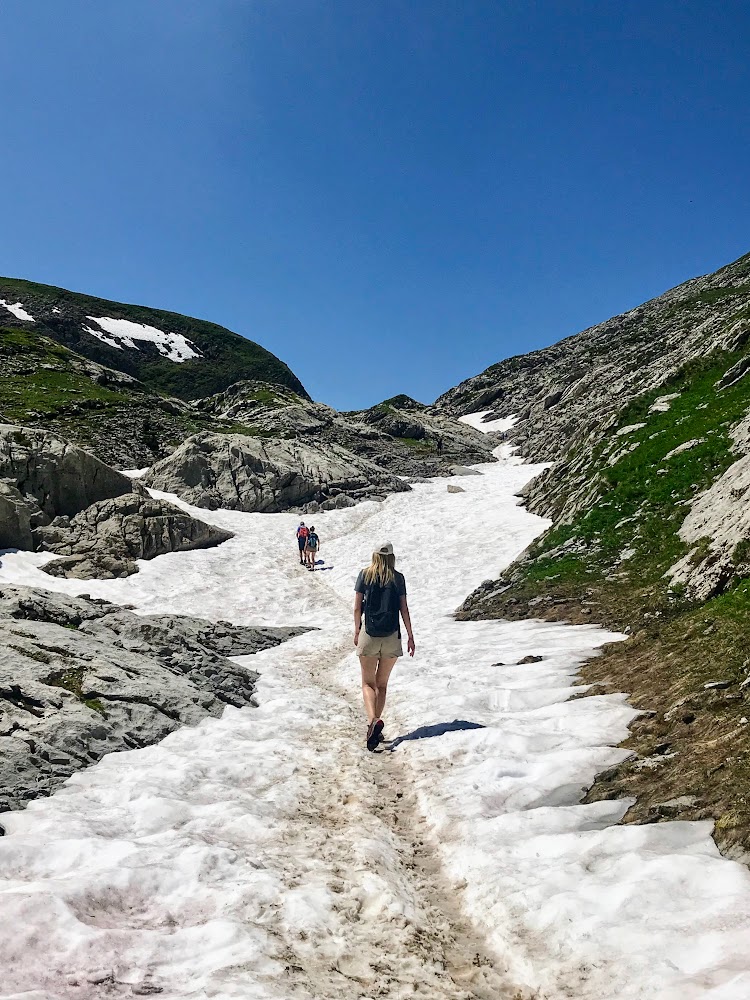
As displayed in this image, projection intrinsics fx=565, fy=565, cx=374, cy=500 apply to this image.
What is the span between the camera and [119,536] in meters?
33.9

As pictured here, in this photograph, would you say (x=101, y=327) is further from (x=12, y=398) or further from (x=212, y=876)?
(x=212, y=876)

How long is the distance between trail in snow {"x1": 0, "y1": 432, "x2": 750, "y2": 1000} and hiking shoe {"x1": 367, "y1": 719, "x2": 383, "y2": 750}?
198mm

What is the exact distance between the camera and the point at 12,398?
68.3 m

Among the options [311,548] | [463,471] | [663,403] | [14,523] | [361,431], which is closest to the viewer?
[663,403]

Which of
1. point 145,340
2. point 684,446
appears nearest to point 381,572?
point 684,446

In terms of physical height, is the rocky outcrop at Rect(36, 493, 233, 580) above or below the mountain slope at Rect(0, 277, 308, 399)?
below

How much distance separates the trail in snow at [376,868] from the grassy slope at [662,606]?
0.48 metres

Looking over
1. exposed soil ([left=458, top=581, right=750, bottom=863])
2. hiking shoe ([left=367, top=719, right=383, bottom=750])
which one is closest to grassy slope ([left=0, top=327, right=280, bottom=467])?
hiking shoe ([left=367, top=719, right=383, bottom=750])

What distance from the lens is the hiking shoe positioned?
10242 mm

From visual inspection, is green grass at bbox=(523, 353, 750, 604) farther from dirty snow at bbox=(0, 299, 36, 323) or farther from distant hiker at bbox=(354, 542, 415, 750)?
dirty snow at bbox=(0, 299, 36, 323)

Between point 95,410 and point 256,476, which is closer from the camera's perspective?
point 256,476

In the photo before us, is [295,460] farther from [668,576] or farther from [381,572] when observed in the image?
[381,572]

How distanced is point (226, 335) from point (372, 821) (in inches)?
7650

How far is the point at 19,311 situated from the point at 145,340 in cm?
3108
